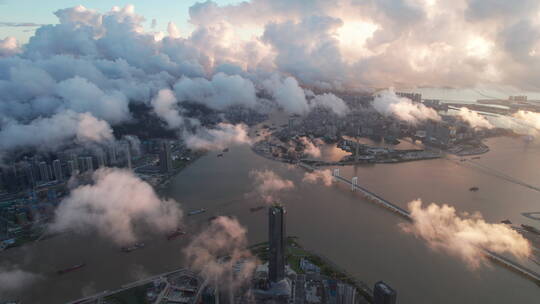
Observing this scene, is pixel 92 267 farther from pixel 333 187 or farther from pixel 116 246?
pixel 333 187

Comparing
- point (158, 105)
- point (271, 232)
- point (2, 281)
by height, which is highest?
point (158, 105)

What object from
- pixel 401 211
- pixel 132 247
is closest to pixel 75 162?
pixel 132 247

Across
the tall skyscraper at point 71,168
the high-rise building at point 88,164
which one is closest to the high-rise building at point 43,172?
the tall skyscraper at point 71,168

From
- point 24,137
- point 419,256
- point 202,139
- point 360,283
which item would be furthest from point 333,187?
point 24,137

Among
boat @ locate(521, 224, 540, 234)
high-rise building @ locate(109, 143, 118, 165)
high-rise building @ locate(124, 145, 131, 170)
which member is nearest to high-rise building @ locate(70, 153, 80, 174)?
high-rise building @ locate(109, 143, 118, 165)

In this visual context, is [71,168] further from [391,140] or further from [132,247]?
[391,140]
